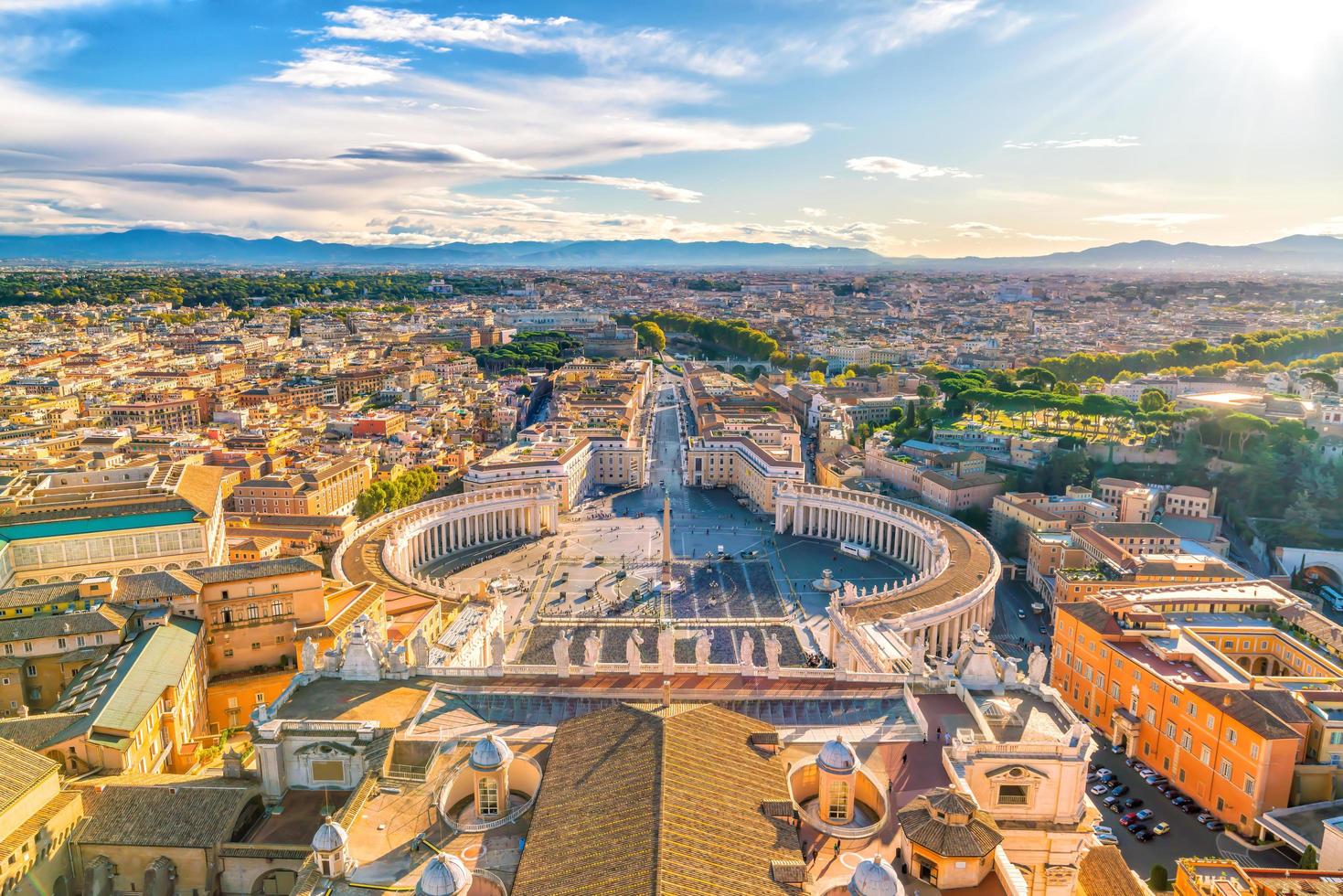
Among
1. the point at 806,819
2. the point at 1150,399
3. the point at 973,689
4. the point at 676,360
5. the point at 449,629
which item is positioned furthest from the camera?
the point at 676,360

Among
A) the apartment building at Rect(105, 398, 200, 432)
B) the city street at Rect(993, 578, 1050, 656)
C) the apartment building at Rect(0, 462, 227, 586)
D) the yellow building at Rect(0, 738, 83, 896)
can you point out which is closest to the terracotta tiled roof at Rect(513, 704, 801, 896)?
the yellow building at Rect(0, 738, 83, 896)

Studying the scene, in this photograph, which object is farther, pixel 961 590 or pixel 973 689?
pixel 961 590

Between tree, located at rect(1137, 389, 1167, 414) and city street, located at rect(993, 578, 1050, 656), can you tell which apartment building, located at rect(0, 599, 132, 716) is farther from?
tree, located at rect(1137, 389, 1167, 414)

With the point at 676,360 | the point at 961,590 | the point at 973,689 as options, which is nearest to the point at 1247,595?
the point at 961,590

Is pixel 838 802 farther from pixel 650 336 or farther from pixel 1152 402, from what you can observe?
pixel 650 336

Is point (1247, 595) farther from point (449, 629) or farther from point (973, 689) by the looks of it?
point (449, 629)

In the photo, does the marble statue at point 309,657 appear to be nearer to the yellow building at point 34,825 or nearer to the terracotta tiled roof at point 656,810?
the yellow building at point 34,825

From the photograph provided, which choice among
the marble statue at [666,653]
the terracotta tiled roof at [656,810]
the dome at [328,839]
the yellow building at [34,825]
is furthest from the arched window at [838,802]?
the yellow building at [34,825]
